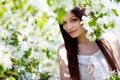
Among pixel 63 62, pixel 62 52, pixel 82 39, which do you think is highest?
pixel 82 39

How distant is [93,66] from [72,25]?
55cm

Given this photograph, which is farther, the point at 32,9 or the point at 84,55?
the point at 84,55

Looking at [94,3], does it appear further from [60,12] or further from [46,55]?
[60,12]

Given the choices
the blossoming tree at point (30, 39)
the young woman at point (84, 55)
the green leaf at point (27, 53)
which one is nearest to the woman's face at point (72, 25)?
the young woman at point (84, 55)

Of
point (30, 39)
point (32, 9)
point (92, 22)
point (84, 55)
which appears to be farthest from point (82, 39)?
point (92, 22)

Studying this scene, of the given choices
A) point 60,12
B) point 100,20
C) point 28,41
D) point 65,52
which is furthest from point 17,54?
point 60,12

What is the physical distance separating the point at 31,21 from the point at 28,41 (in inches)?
64.7

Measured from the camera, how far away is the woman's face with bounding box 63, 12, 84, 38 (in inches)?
147

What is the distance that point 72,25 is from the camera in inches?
148

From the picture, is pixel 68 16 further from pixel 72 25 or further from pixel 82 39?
pixel 82 39

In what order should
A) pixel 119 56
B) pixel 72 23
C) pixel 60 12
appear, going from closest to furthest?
pixel 60 12
pixel 72 23
pixel 119 56

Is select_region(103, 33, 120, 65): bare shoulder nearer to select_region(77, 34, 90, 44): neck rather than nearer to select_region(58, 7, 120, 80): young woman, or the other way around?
select_region(58, 7, 120, 80): young woman

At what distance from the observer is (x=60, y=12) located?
135 cm

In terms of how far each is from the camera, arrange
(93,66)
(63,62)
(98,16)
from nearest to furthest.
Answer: (98,16) → (93,66) → (63,62)
